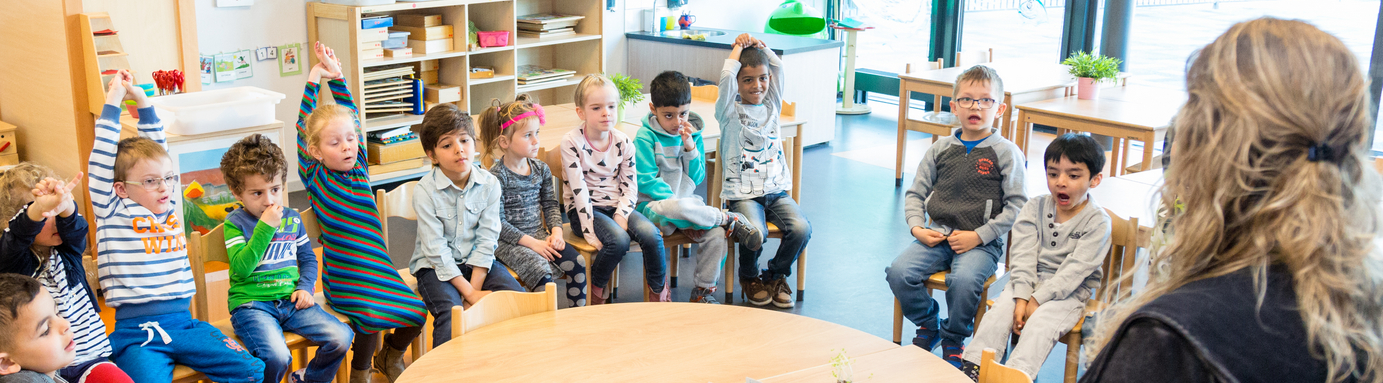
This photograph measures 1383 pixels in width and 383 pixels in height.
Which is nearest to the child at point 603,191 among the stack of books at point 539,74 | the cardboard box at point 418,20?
the cardboard box at point 418,20

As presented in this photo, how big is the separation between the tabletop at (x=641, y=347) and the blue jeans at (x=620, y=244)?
0.95 m

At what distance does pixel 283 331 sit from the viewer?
2.36m

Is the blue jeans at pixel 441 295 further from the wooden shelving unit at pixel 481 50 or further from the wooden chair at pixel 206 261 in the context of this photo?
the wooden shelving unit at pixel 481 50

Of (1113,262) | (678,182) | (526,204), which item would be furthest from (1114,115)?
(526,204)

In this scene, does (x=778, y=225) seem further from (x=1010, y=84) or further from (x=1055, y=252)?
(x=1010, y=84)

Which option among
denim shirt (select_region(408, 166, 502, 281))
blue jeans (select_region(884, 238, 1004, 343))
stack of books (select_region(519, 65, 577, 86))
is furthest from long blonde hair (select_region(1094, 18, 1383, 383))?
stack of books (select_region(519, 65, 577, 86))

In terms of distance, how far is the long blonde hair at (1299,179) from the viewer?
830 mm

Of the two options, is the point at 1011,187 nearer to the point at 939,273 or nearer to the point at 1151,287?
the point at 939,273

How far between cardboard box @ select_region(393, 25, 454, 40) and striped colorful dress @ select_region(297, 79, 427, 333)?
2.49 meters

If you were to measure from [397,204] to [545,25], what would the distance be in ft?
10.2

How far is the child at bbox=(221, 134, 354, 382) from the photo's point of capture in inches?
88.9

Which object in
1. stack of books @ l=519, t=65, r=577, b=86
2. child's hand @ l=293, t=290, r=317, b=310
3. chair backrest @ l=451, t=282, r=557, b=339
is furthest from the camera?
stack of books @ l=519, t=65, r=577, b=86

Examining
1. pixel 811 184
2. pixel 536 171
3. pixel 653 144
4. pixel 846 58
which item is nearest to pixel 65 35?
pixel 536 171

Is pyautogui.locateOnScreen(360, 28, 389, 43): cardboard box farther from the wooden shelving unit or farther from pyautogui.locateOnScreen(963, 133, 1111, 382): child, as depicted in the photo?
pyautogui.locateOnScreen(963, 133, 1111, 382): child
